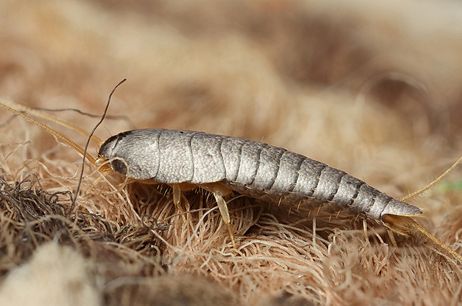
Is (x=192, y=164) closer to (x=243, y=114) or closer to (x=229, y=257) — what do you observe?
(x=229, y=257)

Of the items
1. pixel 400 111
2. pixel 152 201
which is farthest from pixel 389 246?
pixel 400 111

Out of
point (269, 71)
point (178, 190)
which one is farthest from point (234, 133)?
point (178, 190)

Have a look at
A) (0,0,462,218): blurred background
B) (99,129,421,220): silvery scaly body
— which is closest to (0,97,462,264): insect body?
(99,129,421,220): silvery scaly body

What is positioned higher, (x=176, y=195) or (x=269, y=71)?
(x=269, y=71)

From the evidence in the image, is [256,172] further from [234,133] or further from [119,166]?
[234,133]

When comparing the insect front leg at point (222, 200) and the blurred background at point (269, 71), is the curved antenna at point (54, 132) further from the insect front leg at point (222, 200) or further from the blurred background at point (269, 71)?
the insect front leg at point (222, 200)

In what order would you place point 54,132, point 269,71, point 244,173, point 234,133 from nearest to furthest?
point 244,173 → point 54,132 → point 234,133 → point 269,71
